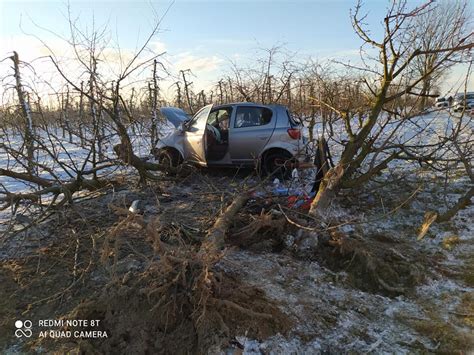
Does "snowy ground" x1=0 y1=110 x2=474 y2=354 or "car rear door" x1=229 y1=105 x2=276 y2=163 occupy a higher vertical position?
"car rear door" x1=229 y1=105 x2=276 y2=163

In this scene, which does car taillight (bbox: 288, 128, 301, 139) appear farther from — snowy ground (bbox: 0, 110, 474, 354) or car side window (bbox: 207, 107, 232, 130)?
snowy ground (bbox: 0, 110, 474, 354)

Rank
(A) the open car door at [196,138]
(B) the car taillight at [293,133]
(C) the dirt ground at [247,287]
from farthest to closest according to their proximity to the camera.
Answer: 1. (A) the open car door at [196,138]
2. (B) the car taillight at [293,133]
3. (C) the dirt ground at [247,287]

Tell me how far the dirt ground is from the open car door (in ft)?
8.64

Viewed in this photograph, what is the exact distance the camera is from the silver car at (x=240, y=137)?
23.0ft

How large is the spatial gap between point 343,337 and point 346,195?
350 cm

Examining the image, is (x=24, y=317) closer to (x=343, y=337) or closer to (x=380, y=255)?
(x=343, y=337)

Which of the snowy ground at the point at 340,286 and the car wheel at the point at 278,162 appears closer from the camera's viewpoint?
the snowy ground at the point at 340,286

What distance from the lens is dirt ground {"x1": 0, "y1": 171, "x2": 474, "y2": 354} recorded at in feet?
8.88

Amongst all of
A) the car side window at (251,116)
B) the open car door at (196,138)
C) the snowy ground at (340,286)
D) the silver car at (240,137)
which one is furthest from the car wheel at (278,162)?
the snowy ground at (340,286)

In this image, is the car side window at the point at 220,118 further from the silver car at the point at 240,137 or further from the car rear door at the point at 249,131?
the car rear door at the point at 249,131

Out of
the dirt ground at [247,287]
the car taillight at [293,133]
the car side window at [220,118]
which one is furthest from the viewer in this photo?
the car side window at [220,118]

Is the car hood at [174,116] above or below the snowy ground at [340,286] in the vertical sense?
above

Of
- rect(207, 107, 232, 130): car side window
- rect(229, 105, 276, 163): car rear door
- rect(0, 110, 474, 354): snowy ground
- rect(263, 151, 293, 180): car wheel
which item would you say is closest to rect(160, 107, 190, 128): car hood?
rect(207, 107, 232, 130): car side window

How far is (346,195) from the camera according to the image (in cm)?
604
